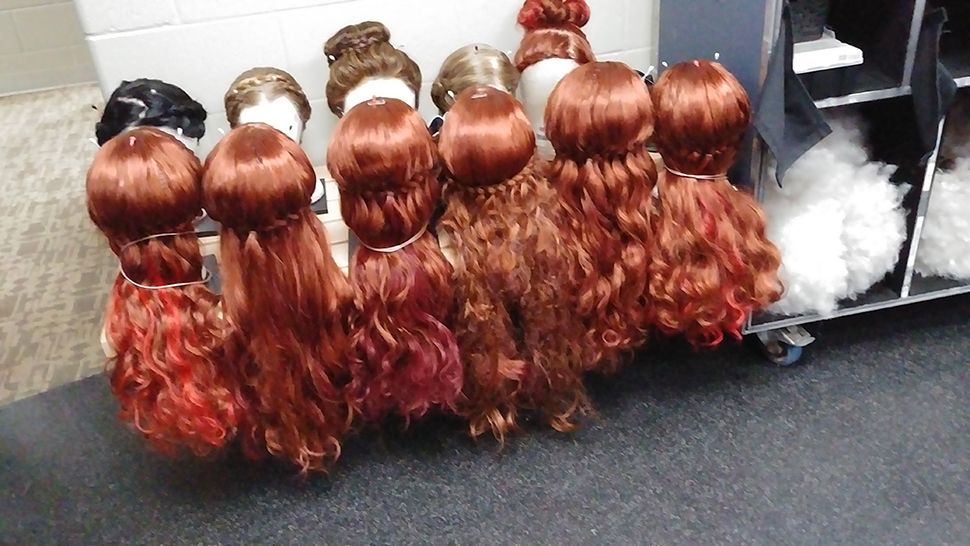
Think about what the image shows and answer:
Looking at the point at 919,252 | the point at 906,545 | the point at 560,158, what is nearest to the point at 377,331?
the point at 560,158

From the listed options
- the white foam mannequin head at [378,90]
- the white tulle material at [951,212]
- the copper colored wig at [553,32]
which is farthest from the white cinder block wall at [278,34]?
the white tulle material at [951,212]

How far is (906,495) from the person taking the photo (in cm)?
106

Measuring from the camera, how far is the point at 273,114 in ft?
3.86

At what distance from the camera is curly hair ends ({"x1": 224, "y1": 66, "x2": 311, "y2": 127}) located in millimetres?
1182

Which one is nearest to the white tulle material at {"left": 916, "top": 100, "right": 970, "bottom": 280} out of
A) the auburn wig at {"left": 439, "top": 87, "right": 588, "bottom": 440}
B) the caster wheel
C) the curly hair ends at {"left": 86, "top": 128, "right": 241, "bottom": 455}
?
the caster wheel

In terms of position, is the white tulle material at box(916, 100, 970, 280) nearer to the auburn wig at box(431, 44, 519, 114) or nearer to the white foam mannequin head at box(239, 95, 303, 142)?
the auburn wig at box(431, 44, 519, 114)

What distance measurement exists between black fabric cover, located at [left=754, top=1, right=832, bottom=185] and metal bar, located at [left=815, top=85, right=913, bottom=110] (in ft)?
0.12

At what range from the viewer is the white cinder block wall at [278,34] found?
127cm

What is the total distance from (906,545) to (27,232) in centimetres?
197

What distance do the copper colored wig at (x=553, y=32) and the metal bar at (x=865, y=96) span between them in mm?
369

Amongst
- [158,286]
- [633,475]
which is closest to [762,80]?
[633,475]

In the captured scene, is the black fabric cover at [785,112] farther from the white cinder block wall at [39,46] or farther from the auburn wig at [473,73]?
the white cinder block wall at [39,46]

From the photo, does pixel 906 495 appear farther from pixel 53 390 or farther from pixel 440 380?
pixel 53 390

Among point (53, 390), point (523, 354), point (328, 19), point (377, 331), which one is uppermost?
point (328, 19)
